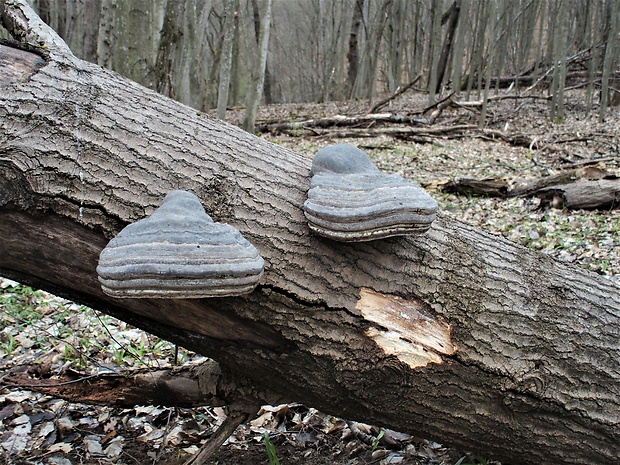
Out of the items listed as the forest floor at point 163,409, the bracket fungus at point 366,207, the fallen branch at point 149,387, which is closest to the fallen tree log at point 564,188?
the forest floor at point 163,409

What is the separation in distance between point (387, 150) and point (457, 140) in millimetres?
2231

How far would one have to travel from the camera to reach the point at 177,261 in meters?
1.43

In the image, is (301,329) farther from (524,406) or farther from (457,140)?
(457,140)

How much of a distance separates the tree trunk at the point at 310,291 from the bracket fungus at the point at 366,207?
0.21 meters

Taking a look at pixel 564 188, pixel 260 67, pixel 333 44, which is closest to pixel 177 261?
pixel 564 188

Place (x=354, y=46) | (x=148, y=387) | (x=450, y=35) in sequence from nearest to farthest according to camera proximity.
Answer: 1. (x=148, y=387)
2. (x=450, y=35)
3. (x=354, y=46)

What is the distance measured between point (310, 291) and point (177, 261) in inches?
25.7

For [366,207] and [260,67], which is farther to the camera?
[260,67]

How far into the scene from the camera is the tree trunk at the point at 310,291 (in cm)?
186

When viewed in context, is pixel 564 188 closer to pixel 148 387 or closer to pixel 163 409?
pixel 163 409

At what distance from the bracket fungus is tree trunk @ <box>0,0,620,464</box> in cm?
21

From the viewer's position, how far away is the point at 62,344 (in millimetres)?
3887

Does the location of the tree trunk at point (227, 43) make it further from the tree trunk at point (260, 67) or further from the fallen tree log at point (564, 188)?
the fallen tree log at point (564, 188)

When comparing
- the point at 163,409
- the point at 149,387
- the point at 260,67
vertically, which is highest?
the point at 260,67
